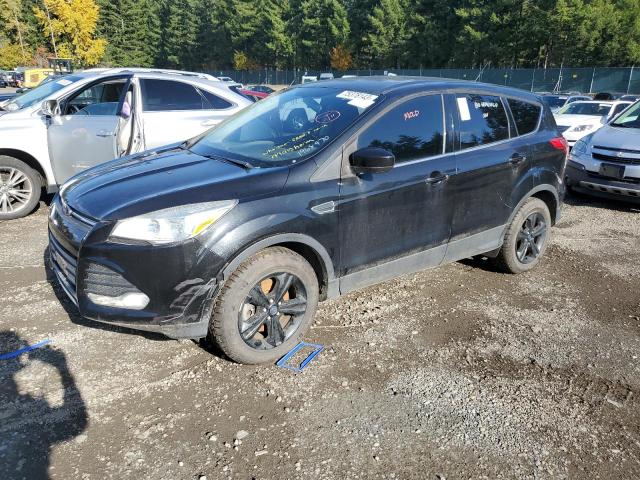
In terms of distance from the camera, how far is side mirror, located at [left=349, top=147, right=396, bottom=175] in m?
3.29

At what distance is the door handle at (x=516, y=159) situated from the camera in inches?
175

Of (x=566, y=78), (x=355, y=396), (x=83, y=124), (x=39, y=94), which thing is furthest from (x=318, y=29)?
(x=355, y=396)

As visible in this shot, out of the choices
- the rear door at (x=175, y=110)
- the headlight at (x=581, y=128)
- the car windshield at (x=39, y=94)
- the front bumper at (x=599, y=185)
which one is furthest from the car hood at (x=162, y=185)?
the headlight at (x=581, y=128)

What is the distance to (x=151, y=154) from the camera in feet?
13.2

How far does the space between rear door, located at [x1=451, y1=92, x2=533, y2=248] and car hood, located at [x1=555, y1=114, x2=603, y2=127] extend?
9.26m

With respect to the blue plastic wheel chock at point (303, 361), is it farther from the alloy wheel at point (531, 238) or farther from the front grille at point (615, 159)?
the front grille at point (615, 159)

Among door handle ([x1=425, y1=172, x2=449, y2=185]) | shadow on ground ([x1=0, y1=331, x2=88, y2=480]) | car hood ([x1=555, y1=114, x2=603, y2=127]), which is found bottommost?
shadow on ground ([x1=0, y1=331, x2=88, y2=480])

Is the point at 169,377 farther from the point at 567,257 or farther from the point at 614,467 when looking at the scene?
the point at 567,257

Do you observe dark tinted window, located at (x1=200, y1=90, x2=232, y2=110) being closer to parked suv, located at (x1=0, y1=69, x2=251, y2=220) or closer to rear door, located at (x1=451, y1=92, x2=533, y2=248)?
parked suv, located at (x1=0, y1=69, x2=251, y2=220)

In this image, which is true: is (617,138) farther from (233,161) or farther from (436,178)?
(233,161)

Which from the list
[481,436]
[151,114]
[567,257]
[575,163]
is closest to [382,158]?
[481,436]

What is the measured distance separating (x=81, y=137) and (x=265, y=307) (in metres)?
4.28

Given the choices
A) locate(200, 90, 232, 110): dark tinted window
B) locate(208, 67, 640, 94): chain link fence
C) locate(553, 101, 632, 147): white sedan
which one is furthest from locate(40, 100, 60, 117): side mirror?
locate(208, 67, 640, 94): chain link fence

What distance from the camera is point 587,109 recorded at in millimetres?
13523
